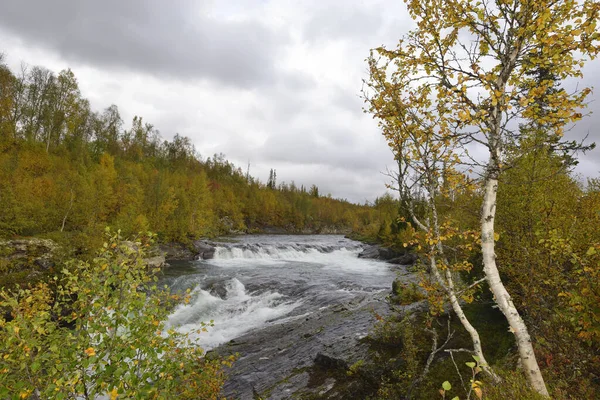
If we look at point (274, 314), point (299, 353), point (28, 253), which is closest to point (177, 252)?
point (28, 253)

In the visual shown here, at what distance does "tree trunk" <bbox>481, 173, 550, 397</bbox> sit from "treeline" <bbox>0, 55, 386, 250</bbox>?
23.8 m

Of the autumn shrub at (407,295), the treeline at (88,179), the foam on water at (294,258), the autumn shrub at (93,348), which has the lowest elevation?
the foam on water at (294,258)

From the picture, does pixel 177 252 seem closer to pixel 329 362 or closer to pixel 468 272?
pixel 329 362

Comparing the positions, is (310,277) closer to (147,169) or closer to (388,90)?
(388,90)

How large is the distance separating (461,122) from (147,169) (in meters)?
59.6

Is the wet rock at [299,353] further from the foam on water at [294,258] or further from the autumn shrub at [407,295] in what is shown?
the foam on water at [294,258]

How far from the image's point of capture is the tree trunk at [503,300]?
4797mm

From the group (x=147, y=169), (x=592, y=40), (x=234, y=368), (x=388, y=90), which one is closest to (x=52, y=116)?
(x=147, y=169)

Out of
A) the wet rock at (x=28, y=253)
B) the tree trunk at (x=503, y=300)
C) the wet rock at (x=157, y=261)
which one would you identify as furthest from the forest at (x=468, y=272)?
the wet rock at (x=157, y=261)

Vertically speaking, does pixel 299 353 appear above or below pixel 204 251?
below

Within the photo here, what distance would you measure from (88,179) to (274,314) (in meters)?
26.0

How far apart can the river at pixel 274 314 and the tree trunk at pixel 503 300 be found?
16.5 ft

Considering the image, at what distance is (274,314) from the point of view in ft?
53.6

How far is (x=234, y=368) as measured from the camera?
10141 millimetres
